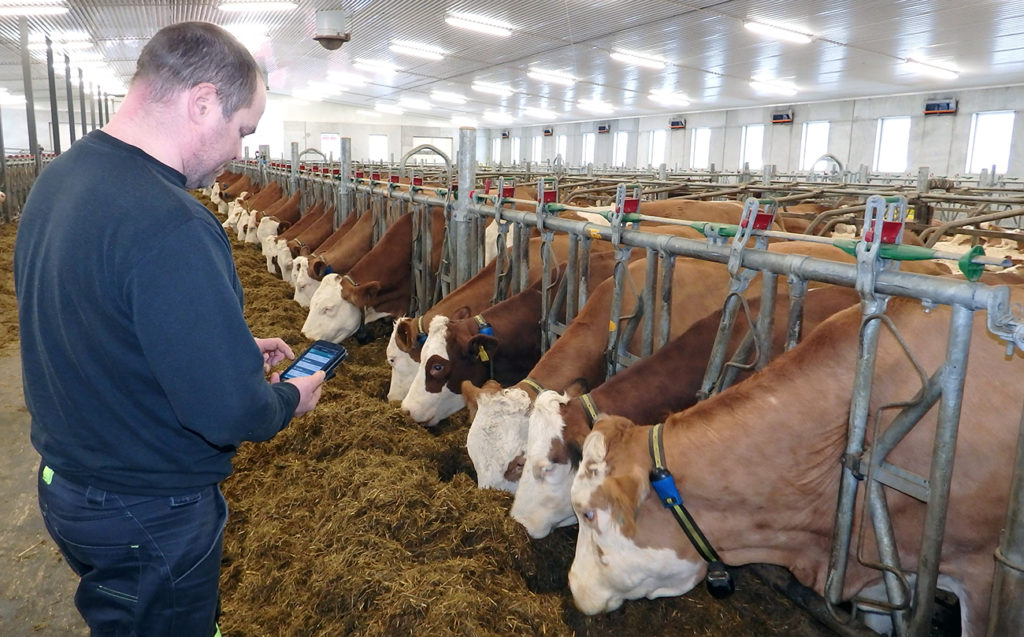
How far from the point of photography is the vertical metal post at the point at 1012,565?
6.44ft

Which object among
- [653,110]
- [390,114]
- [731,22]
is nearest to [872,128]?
[653,110]

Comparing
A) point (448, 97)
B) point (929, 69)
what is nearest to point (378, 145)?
point (448, 97)

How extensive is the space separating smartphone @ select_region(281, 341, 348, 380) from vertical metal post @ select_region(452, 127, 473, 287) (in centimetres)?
343

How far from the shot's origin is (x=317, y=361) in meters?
2.48

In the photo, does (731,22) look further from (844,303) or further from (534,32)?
(844,303)

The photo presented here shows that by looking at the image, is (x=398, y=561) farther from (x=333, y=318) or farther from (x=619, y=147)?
(x=619, y=147)

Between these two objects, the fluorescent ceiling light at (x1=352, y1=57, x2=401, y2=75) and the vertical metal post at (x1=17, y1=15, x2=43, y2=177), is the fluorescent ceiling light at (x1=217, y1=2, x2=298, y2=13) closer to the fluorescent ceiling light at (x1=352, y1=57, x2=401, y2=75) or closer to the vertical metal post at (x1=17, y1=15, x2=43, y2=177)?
the vertical metal post at (x1=17, y1=15, x2=43, y2=177)

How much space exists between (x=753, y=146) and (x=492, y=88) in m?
10.0

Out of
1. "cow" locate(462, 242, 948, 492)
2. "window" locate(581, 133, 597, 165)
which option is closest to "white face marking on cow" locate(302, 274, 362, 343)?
"cow" locate(462, 242, 948, 492)

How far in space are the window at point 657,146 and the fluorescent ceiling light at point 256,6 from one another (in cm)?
1951

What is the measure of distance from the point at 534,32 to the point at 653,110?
14902 mm

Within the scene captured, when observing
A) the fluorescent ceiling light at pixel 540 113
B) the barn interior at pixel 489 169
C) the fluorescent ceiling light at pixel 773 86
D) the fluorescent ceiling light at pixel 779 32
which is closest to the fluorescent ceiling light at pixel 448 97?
the barn interior at pixel 489 169

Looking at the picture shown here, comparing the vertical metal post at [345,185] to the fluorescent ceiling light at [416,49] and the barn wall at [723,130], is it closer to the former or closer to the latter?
the fluorescent ceiling light at [416,49]

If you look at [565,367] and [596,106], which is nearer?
[565,367]
